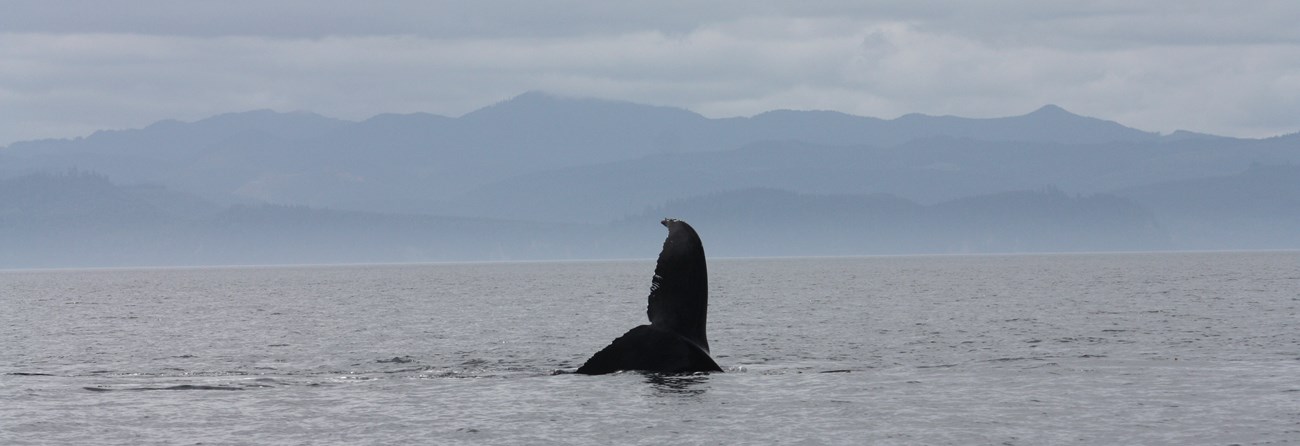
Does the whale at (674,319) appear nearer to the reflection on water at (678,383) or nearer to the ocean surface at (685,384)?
the reflection on water at (678,383)

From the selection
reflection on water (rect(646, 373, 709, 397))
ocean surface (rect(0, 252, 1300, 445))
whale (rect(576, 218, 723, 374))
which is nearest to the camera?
ocean surface (rect(0, 252, 1300, 445))

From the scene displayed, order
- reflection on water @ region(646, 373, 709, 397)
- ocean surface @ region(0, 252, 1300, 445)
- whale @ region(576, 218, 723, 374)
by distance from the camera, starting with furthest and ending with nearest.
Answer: reflection on water @ region(646, 373, 709, 397), whale @ region(576, 218, 723, 374), ocean surface @ region(0, 252, 1300, 445)

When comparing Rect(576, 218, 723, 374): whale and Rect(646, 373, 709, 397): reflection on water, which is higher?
Rect(576, 218, 723, 374): whale

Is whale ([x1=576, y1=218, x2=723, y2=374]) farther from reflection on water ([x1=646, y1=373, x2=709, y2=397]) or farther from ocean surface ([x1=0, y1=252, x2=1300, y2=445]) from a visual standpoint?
ocean surface ([x1=0, y1=252, x2=1300, y2=445])

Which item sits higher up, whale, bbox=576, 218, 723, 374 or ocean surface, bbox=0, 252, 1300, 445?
whale, bbox=576, 218, 723, 374

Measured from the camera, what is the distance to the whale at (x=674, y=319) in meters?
28.8

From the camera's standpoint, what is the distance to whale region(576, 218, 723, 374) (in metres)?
28.8

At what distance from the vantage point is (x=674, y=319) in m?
29.4

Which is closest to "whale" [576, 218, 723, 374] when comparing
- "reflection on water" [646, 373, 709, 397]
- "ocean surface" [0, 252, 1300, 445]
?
"reflection on water" [646, 373, 709, 397]

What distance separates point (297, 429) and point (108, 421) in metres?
3.65

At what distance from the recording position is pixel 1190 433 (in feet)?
81.5

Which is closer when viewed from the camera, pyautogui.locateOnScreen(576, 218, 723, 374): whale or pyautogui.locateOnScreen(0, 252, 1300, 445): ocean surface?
pyautogui.locateOnScreen(0, 252, 1300, 445): ocean surface

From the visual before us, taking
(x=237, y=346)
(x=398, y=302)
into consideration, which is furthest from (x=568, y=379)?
(x=398, y=302)

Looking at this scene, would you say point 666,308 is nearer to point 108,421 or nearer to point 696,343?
point 696,343
